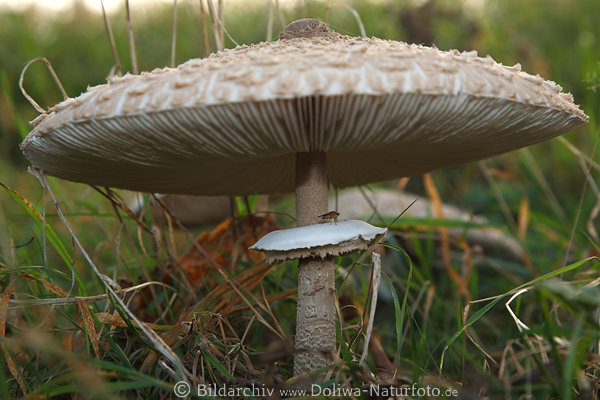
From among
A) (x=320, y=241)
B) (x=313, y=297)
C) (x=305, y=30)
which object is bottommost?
(x=313, y=297)

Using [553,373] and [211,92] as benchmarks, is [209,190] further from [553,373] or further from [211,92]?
[553,373]

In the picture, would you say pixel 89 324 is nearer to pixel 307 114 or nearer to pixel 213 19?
pixel 307 114

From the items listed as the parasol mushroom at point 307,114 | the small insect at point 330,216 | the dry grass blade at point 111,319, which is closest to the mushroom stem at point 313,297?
the parasol mushroom at point 307,114

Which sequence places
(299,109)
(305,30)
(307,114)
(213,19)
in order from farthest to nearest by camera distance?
(213,19)
(305,30)
(307,114)
(299,109)
